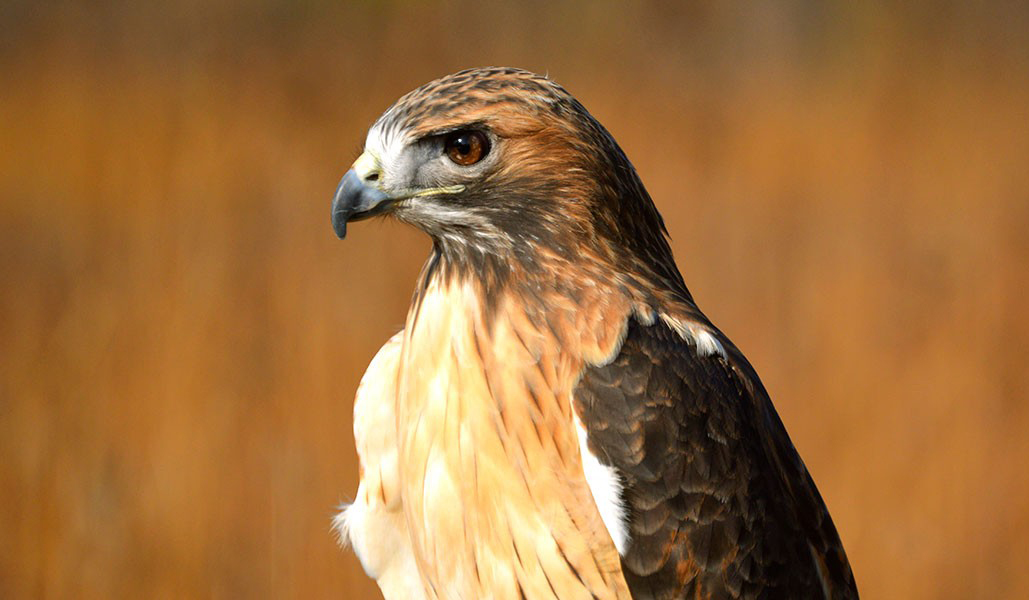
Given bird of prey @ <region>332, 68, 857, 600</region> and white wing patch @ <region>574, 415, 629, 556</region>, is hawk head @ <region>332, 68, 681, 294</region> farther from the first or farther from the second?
white wing patch @ <region>574, 415, 629, 556</region>

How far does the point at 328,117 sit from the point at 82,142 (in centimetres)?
82

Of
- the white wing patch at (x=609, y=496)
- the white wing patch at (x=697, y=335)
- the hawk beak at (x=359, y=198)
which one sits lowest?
the white wing patch at (x=609, y=496)

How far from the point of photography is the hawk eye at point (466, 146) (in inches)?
56.6

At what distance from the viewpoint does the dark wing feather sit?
137cm

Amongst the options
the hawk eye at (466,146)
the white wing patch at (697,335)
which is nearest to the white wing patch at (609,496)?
the white wing patch at (697,335)

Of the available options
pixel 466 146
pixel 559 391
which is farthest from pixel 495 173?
pixel 559 391

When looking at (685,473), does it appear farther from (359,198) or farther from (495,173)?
(359,198)

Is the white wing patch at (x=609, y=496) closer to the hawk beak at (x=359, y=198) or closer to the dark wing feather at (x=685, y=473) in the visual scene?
the dark wing feather at (x=685, y=473)

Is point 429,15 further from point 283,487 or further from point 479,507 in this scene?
point 479,507

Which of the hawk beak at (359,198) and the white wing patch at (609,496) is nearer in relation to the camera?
the white wing patch at (609,496)

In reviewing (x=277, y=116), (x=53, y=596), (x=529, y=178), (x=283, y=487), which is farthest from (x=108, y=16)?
(x=529, y=178)

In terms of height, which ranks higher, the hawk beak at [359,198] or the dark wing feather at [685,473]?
the hawk beak at [359,198]

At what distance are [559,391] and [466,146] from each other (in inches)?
15.3

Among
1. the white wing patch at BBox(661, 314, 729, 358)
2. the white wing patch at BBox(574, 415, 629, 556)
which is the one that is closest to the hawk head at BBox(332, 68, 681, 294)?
the white wing patch at BBox(661, 314, 729, 358)
